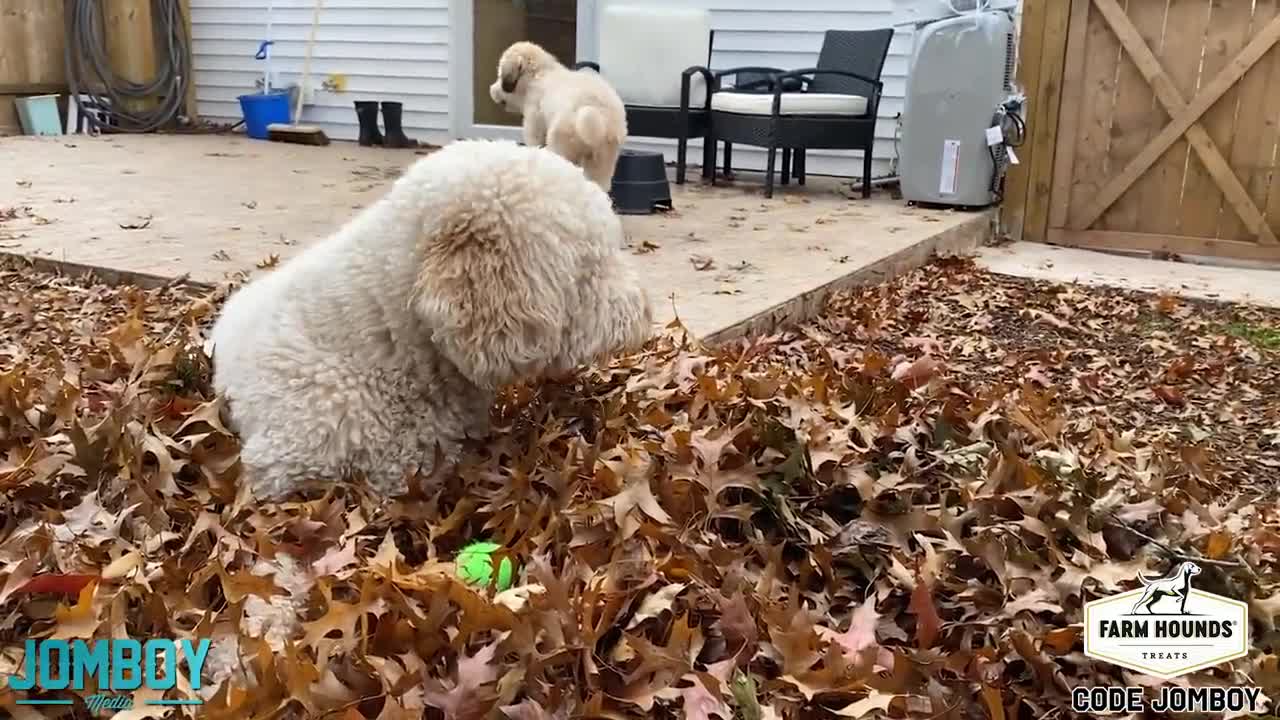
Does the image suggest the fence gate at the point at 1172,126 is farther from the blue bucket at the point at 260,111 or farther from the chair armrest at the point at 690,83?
the blue bucket at the point at 260,111

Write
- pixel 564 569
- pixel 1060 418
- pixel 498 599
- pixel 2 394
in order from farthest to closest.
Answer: pixel 1060 418 < pixel 2 394 < pixel 564 569 < pixel 498 599

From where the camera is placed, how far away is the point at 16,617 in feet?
6.41

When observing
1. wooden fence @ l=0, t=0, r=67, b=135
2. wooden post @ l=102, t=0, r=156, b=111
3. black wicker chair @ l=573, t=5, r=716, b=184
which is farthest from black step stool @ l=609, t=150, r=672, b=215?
wooden fence @ l=0, t=0, r=67, b=135

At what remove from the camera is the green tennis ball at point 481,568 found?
205 cm

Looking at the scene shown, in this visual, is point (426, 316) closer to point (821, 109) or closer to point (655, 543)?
point (655, 543)

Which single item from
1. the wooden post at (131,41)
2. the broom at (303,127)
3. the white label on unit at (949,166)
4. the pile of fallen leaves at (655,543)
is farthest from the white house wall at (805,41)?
the wooden post at (131,41)

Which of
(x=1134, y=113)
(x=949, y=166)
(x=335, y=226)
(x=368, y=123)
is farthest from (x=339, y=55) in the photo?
(x=1134, y=113)

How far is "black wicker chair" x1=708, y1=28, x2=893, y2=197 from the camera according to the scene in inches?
317

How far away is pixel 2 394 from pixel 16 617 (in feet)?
3.65

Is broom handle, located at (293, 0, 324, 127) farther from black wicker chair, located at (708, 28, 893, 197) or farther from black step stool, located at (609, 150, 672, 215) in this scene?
black step stool, located at (609, 150, 672, 215)

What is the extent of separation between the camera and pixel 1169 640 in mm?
1889

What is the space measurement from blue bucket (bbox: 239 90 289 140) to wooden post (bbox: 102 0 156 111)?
1534 millimetres

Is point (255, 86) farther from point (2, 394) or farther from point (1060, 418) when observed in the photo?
point (1060, 418)

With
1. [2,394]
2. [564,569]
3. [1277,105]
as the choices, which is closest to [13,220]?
[2,394]
